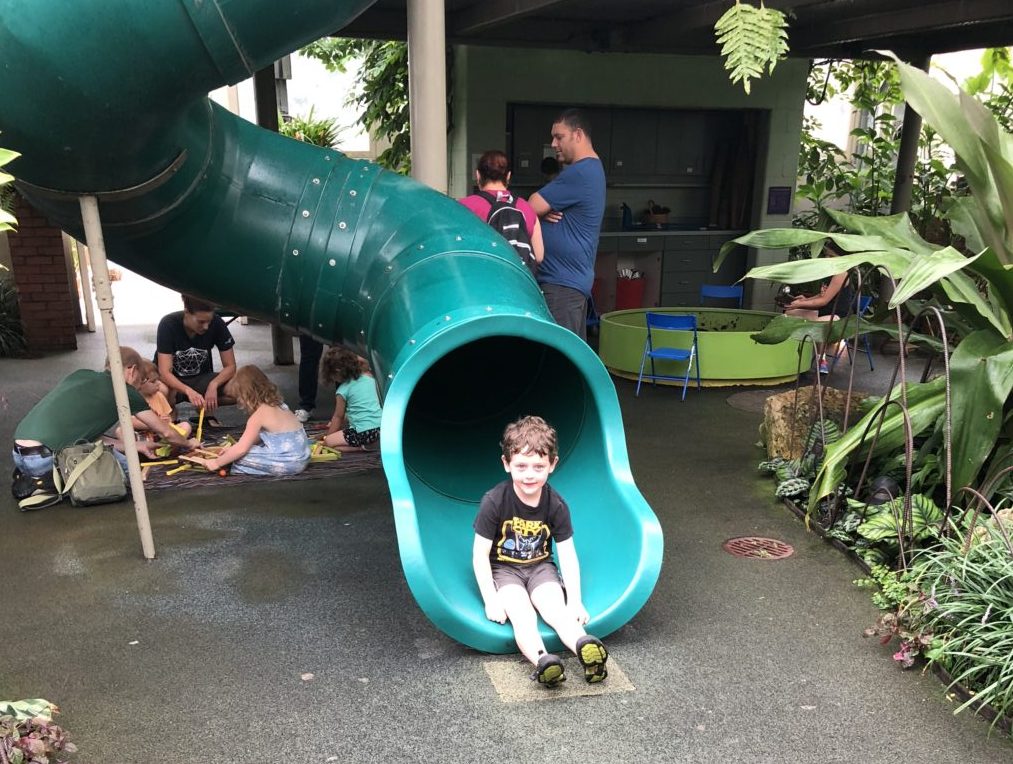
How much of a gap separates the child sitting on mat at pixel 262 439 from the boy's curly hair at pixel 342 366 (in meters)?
0.59

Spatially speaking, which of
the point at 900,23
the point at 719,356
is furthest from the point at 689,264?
the point at 900,23

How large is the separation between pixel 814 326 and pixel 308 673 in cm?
350

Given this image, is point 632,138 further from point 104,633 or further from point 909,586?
point 104,633

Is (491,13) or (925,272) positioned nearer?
(925,272)

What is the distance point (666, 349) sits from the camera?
24.5ft

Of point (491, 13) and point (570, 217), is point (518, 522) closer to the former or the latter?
point (570, 217)

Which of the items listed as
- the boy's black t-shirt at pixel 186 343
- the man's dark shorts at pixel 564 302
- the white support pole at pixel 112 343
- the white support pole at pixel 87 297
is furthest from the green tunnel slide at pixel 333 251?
the white support pole at pixel 87 297

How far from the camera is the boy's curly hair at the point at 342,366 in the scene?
19.5ft

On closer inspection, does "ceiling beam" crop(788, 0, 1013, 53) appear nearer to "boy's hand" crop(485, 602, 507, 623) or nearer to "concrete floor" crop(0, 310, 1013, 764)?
"concrete floor" crop(0, 310, 1013, 764)

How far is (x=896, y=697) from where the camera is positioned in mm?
3115

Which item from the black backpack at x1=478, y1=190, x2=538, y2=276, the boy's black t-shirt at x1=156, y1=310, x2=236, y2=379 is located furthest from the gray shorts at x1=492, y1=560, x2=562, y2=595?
the boy's black t-shirt at x1=156, y1=310, x2=236, y2=379

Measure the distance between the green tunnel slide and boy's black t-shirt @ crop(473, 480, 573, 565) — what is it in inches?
10.9

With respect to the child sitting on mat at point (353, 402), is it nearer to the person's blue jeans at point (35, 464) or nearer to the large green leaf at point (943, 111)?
the person's blue jeans at point (35, 464)

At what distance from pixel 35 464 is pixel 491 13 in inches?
204
